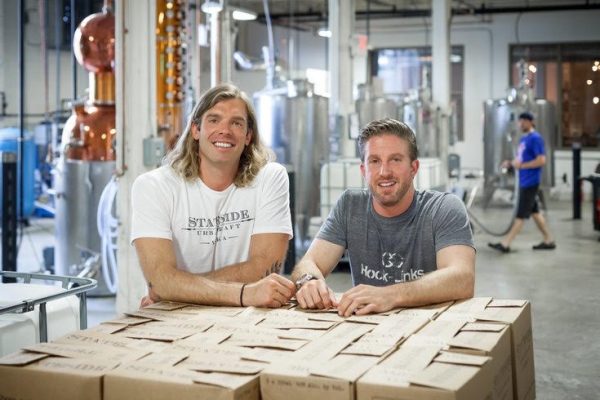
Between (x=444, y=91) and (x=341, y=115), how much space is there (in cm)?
305

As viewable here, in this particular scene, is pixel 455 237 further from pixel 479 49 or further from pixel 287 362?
pixel 479 49

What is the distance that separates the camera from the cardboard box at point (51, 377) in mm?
1711

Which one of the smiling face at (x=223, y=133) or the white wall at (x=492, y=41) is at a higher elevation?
the white wall at (x=492, y=41)

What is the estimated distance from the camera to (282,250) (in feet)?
9.57

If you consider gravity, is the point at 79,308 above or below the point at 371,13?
below

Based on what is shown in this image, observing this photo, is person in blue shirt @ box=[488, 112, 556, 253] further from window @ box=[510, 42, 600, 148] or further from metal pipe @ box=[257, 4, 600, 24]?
window @ box=[510, 42, 600, 148]

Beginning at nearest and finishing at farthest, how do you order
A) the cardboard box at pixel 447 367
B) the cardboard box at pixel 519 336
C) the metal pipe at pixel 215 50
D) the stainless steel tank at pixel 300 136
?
1. the cardboard box at pixel 447 367
2. the cardboard box at pixel 519 336
3. the metal pipe at pixel 215 50
4. the stainless steel tank at pixel 300 136

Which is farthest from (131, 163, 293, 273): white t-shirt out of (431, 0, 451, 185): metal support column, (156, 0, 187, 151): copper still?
(431, 0, 451, 185): metal support column

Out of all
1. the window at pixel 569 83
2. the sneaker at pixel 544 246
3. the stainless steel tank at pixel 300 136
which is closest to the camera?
the stainless steel tank at pixel 300 136

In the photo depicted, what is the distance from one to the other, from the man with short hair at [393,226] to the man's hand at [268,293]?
0.43 feet

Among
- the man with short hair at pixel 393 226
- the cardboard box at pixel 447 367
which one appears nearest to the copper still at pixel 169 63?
the man with short hair at pixel 393 226

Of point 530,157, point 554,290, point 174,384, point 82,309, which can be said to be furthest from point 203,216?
point 530,157

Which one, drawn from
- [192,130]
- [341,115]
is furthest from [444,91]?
[192,130]

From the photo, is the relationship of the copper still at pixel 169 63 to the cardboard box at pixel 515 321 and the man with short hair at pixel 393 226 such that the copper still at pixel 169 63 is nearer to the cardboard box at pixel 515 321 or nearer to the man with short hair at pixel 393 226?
the man with short hair at pixel 393 226
